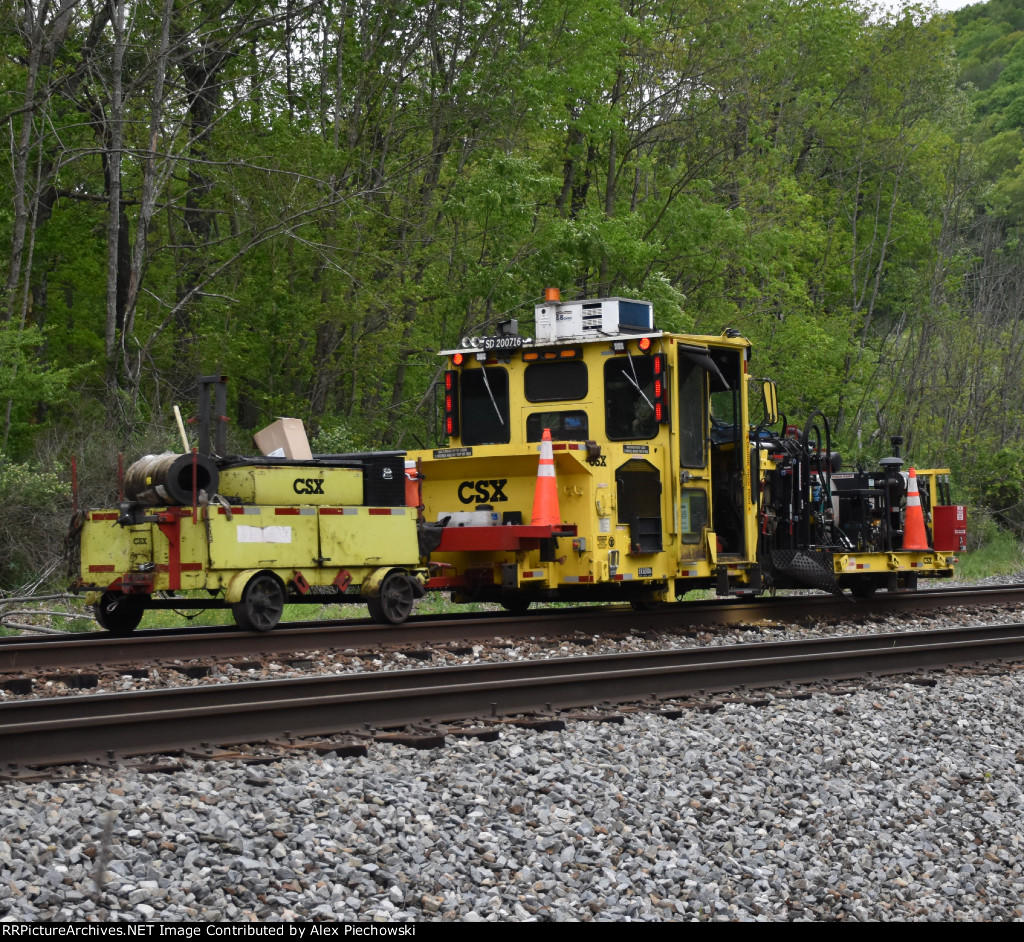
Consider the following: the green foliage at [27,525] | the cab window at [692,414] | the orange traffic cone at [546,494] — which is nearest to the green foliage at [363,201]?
the green foliage at [27,525]

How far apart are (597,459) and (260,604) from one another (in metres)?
3.51

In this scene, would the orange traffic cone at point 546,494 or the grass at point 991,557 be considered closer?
the orange traffic cone at point 546,494

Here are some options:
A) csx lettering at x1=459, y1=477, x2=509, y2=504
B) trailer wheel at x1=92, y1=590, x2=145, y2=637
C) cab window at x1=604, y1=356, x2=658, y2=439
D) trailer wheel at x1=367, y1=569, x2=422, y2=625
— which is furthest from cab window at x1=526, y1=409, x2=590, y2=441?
trailer wheel at x1=92, y1=590, x2=145, y2=637

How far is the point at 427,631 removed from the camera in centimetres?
1125

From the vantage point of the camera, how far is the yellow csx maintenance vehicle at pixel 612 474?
12.1 m

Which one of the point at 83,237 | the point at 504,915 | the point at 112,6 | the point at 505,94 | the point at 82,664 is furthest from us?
the point at 83,237

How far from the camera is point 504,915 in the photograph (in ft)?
14.9

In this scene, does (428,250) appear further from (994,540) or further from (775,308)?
(994,540)

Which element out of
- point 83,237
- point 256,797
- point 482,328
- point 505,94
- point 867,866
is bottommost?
point 867,866

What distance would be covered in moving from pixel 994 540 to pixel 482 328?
13191mm

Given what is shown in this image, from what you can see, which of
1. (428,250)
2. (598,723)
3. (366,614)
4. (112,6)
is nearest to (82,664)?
(598,723)

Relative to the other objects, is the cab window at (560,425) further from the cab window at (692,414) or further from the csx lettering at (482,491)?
the cab window at (692,414)

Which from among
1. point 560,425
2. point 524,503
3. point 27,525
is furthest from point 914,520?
point 27,525

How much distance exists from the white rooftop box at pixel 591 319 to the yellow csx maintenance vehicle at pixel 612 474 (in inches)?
0.6
